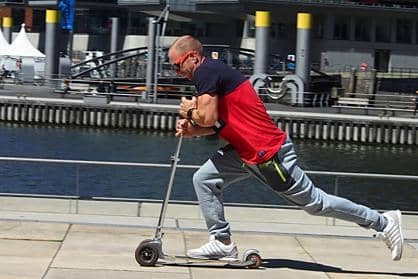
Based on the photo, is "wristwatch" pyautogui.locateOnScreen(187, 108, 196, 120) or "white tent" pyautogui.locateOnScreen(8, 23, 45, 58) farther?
"white tent" pyautogui.locateOnScreen(8, 23, 45, 58)

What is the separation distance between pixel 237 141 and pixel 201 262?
1.18 meters

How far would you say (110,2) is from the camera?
114125 mm

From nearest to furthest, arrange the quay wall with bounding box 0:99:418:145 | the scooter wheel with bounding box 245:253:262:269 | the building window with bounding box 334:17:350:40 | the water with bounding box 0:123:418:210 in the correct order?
the scooter wheel with bounding box 245:253:262:269 < the water with bounding box 0:123:418:210 < the quay wall with bounding box 0:99:418:145 < the building window with bounding box 334:17:350:40

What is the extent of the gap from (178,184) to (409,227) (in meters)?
3.27

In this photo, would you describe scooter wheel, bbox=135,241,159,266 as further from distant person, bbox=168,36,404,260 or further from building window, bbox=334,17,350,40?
building window, bbox=334,17,350,40

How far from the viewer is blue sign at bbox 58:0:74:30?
7744cm

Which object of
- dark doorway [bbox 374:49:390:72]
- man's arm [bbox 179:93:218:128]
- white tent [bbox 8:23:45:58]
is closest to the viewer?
man's arm [bbox 179:93:218:128]

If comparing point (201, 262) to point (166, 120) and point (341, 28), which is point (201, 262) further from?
point (341, 28)

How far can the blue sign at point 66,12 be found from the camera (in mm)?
77438

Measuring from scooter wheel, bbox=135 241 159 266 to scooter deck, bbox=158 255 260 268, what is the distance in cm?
12

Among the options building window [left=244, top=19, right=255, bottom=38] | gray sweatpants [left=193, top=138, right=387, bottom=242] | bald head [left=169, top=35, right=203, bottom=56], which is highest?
building window [left=244, top=19, right=255, bottom=38]

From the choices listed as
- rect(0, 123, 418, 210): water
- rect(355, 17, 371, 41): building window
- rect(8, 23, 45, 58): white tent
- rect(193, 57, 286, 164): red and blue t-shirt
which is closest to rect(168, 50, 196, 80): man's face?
rect(193, 57, 286, 164): red and blue t-shirt

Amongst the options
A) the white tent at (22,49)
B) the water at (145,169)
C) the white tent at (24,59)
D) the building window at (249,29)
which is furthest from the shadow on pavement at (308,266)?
the building window at (249,29)

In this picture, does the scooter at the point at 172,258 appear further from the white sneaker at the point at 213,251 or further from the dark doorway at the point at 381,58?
the dark doorway at the point at 381,58
